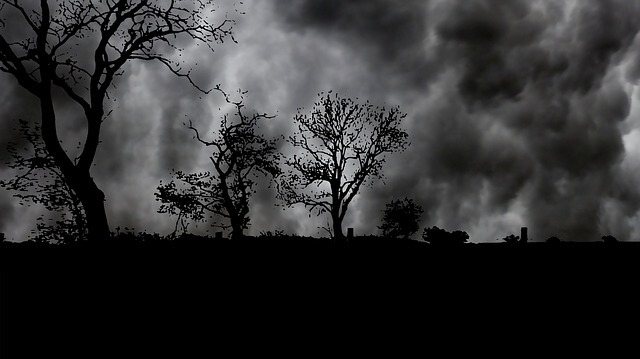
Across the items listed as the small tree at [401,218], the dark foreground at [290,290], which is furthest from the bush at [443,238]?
the small tree at [401,218]

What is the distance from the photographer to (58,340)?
5.49 metres

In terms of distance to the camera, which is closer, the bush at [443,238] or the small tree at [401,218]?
the bush at [443,238]

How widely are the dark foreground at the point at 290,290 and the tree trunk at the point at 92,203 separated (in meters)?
9.59

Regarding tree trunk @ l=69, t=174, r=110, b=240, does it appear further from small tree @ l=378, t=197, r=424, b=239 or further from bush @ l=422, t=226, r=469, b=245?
small tree @ l=378, t=197, r=424, b=239

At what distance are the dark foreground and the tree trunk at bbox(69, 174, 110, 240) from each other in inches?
377

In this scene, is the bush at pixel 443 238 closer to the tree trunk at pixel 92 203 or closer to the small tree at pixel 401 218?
the tree trunk at pixel 92 203

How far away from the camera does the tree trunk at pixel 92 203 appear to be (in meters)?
15.9

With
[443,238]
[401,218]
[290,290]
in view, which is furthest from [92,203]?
[401,218]

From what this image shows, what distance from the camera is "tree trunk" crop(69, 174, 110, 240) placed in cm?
1590

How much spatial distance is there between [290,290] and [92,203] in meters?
12.6

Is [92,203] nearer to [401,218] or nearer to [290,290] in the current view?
[290,290]

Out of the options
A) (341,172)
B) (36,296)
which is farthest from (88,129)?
(341,172)

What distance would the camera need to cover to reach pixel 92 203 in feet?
52.6

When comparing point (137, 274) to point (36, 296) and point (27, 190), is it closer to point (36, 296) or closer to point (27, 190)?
point (36, 296)
